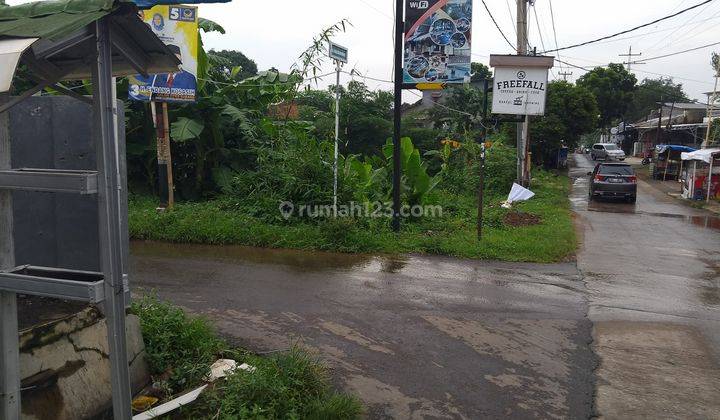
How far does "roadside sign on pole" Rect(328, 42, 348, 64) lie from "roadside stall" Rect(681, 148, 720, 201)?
55.9ft

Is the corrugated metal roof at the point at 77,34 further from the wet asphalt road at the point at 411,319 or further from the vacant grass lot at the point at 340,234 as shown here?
Result: the vacant grass lot at the point at 340,234

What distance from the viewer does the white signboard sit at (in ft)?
54.2

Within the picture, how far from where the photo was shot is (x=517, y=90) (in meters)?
16.6

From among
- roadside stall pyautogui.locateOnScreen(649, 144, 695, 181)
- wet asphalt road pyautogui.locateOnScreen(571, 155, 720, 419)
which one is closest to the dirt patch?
wet asphalt road pyautogui.locateOnScreen(571, 155, 720, 419)

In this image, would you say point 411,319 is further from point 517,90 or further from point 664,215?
point 664,215

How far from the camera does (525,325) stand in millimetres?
6395

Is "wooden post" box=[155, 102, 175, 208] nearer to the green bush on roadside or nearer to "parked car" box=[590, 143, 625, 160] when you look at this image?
the green bush on roadside

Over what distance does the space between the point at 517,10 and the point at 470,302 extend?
1541 centimetres

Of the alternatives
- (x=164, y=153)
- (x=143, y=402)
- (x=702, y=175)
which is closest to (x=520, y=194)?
(x=164, y=153)

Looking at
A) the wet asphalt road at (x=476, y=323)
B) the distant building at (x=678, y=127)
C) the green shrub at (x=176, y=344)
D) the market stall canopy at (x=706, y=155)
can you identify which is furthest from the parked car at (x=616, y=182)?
the distant building at (x=678, y=127)

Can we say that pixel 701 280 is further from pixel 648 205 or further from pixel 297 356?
pixel 648 205

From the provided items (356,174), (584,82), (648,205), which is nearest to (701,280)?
(356,174)

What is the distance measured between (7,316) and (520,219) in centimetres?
1270

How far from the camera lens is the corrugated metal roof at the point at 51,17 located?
252 centimetres
